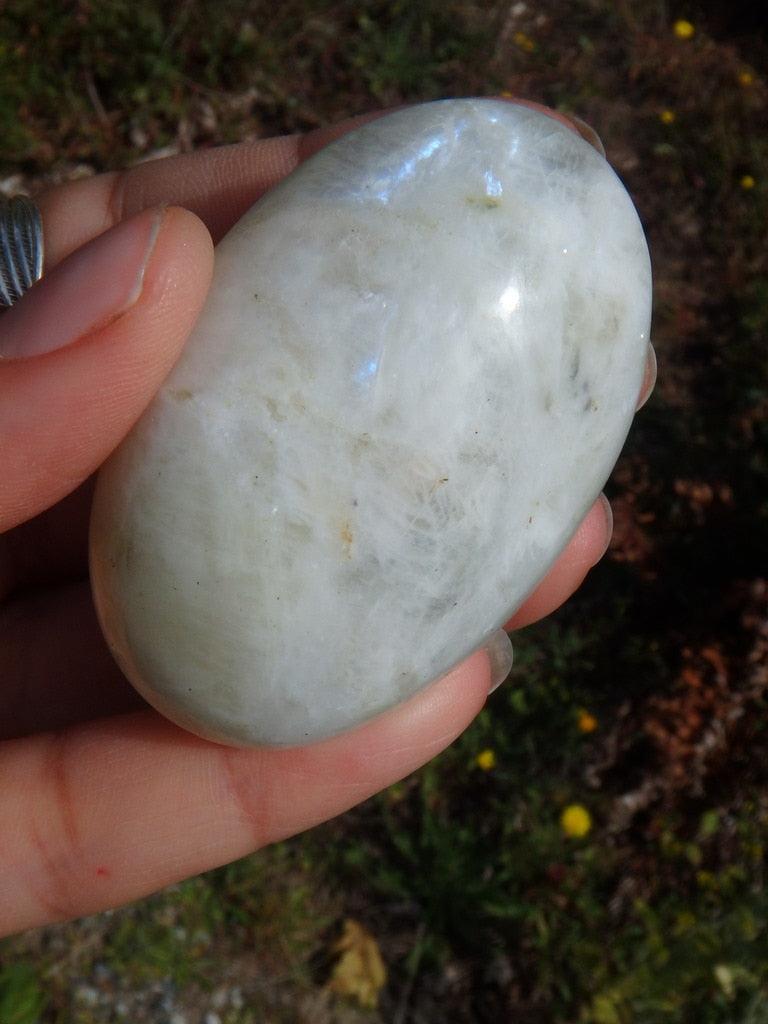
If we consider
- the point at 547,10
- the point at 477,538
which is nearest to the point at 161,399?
the point at 477,538

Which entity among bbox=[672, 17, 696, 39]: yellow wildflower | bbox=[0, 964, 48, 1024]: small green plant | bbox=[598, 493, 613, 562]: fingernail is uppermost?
bbox=[672, 17, 696, 39]: yellow wildflower

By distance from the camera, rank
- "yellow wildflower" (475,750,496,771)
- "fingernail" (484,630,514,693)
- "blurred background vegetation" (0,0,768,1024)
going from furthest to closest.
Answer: "yellow wildflower" (475,750,496,771) < "blurred background vegetation" (0,0,768,1024) < "fingernail" (484,630,514,693)

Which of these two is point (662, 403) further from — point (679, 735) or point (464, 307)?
point (464, 307)

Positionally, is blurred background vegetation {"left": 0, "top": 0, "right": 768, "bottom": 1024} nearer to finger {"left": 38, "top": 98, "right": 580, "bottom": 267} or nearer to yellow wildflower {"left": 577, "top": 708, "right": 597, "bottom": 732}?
yellow wildflower {"left": 577, "top": 708, "right": 597, "bottom": 732}

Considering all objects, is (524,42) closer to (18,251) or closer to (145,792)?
(18,251)

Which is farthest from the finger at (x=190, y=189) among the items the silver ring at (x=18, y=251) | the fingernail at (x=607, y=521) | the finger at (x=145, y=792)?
the finger at (x=145, y=792)

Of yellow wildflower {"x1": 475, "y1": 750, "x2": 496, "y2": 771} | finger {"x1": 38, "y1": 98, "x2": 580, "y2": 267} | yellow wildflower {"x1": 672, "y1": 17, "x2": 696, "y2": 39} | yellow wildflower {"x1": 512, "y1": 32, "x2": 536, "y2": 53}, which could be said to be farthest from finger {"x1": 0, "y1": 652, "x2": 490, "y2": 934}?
yellow wildflower {"x1": 672, "y1": 17, "x2": 696, "y2": 39}
